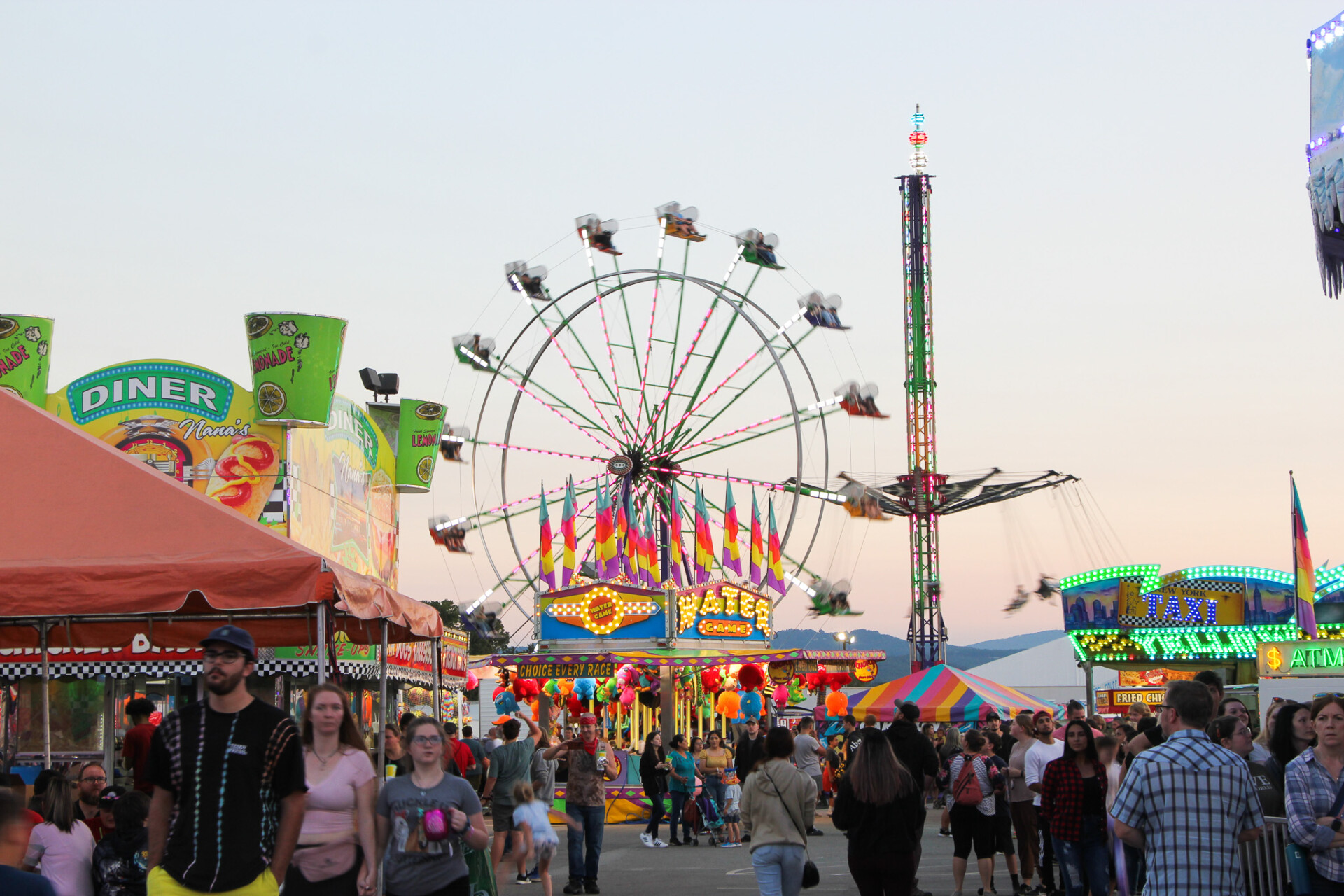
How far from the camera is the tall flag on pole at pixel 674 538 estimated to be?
2831cm

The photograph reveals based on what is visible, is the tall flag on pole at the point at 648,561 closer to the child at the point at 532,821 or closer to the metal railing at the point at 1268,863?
the child at the point at 532,821

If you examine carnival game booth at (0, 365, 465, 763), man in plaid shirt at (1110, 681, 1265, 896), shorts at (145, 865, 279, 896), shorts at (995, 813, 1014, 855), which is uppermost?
carnival game booth at (0, 365, 465, 763)

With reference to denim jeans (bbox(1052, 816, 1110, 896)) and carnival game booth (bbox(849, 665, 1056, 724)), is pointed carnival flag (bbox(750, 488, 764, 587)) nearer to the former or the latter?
carnival game booth (bbox(849, 665, 1056, 724))

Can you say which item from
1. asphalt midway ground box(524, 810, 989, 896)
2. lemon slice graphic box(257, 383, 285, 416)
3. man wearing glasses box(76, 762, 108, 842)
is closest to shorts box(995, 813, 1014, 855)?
asphalt midway ground box(524, 810, 989, 896)

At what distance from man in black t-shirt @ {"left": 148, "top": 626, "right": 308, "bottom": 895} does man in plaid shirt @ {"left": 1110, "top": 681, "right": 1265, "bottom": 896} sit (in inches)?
121

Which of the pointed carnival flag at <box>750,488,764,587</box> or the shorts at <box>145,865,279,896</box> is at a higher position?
the pointed carnival flag at <box>750,488,764,587</box>

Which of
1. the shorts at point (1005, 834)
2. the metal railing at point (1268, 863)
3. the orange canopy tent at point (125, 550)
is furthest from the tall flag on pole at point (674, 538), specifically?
the metal railing at point (1268, 863)

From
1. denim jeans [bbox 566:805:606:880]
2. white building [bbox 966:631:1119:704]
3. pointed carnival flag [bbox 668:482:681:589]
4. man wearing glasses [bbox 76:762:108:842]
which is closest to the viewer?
man wearing glasses [bbox 76:762:108:842]

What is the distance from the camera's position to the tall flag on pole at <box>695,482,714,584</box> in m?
26.9

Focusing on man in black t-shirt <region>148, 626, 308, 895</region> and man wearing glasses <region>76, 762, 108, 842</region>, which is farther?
man wearing glasses <region>76, 762, 108, 842</region>

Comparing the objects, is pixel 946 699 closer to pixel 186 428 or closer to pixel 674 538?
pixel 674 538

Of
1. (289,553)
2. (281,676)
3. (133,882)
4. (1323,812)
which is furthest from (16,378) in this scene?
(1323,812)

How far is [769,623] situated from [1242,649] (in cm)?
1504

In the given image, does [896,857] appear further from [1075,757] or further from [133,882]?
[133,882]
